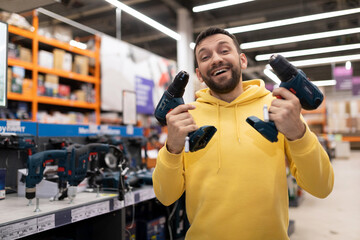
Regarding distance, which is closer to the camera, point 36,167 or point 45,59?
point 36,167

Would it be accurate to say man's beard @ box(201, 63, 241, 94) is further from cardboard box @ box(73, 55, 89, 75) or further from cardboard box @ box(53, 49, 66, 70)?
cardboard box @ box(73, 55, 89, 75)

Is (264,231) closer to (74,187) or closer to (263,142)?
(263,142)

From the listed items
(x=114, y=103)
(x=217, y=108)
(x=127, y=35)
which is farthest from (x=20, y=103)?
(x=127, y=35)

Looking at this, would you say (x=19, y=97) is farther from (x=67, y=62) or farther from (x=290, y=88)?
(x=290, y=88)

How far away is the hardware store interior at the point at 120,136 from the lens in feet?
3.78

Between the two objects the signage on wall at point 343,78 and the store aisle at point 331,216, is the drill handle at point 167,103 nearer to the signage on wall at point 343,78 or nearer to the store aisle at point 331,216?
the store aisle at point 331,216

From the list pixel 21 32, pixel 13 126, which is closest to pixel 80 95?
pixel 21 32

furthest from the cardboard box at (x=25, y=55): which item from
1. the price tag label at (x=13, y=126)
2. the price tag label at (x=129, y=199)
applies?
the price tag label at (x=129, y=199)

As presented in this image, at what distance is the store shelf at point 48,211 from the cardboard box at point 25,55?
2.74 m

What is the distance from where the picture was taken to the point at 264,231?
3.59 feet

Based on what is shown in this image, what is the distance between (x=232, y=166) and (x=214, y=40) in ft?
1.75

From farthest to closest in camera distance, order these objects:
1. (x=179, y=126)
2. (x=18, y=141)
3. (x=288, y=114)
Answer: (x=18, y=141), (x=179, y=126), (x=288, y=114)

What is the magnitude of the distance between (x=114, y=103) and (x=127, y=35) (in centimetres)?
518

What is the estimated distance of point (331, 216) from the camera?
14.3ft
